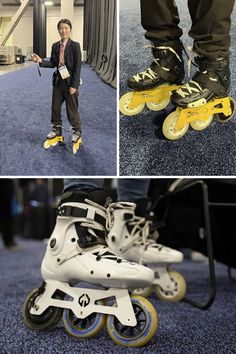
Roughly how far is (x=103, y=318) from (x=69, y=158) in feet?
1.83

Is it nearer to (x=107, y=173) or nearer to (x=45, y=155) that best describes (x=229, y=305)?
(x=107, y=173)

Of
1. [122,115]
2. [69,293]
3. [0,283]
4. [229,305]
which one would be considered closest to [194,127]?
[122,115]

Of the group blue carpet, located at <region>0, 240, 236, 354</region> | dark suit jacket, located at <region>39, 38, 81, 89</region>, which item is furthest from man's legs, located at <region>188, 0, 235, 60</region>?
blue carpet, located at <region>0, 240, 236, 354</region>

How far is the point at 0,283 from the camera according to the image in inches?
53.9

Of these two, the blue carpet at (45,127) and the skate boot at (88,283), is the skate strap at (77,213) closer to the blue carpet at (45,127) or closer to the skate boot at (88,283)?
the skate boot at (88,283)

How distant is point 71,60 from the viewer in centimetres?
116

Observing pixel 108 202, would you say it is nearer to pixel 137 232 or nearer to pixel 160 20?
pixel 137 232

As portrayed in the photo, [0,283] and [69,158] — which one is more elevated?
[69,158]

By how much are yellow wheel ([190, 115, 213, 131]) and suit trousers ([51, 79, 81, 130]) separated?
35cm

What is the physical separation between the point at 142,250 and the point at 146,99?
0.45m

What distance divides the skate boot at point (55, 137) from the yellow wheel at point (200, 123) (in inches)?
15.7

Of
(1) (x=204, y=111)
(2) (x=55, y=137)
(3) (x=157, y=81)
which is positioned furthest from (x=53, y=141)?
(1) (x=204, y=111)

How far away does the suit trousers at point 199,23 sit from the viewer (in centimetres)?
104

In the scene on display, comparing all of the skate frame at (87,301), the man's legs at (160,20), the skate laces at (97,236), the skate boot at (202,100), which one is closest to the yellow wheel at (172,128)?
the skate boot at (202,100)
